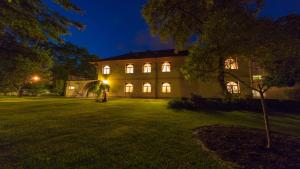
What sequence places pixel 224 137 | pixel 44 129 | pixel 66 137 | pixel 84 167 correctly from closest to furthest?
1. pixel 84 167
2. pixel 66 137
3. pixel 224 137
4. pixel 44 129

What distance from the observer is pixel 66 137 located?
17.7 ft

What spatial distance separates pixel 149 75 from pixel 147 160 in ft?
66.6

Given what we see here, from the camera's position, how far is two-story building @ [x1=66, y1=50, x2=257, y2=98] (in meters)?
21.6

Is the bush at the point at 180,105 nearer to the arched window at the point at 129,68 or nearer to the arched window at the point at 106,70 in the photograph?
the arched window at the point at 129,68

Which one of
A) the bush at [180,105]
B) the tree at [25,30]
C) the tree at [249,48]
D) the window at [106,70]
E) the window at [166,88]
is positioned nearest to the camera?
the tree at [25,30]

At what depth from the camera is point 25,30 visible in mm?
5328

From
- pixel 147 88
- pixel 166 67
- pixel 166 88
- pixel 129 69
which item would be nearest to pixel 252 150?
pixel 166 88

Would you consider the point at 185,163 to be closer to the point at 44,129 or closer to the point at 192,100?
the point at 44,129

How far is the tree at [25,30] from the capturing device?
4219mm

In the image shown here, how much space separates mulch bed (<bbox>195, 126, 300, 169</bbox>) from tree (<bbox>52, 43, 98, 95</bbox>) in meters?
36.2

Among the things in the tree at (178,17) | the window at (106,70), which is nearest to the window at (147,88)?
the window at (106,70)

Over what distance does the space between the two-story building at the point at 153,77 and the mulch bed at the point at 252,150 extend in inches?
612

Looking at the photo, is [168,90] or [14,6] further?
[168,90]

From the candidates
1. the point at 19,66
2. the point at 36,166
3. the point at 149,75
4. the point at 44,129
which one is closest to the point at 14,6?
the point at 36,166
